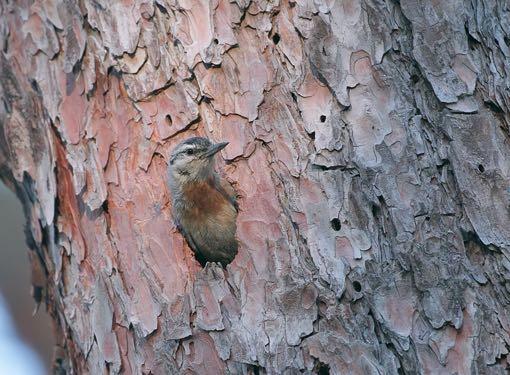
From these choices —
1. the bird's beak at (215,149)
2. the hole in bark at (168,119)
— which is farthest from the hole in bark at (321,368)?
the hole in bark at (168,119)

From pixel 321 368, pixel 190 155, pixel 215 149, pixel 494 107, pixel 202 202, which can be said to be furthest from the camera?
pixel 202 202

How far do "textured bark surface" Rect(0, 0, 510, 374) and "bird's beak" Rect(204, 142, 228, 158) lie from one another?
0.05 metres

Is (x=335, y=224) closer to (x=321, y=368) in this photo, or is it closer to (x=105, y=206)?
(x=321, y=368)

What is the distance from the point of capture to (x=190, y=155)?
162 inches

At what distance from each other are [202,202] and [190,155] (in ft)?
1.90

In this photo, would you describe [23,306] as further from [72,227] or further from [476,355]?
[476,355]

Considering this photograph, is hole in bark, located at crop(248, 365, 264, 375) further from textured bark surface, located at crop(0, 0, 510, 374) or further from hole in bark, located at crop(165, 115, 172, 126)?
hole in bark, located at crop(165, 115, 172, 126)

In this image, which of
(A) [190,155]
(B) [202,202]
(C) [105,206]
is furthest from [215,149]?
(B) [202,202]

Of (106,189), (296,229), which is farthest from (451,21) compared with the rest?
(106,189)

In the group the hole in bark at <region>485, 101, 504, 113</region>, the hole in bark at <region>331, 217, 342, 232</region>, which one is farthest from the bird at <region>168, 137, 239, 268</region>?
the hole in bark at <region>485, 101, 504, 113</region>

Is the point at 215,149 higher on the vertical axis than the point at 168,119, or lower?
lower

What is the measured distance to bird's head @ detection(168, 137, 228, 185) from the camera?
157 inches

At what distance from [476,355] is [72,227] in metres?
2.19

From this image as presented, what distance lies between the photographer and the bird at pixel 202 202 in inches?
160
